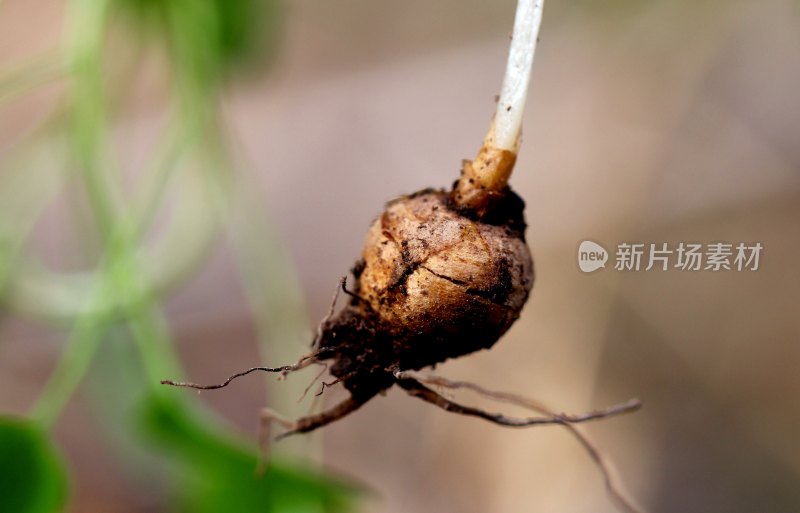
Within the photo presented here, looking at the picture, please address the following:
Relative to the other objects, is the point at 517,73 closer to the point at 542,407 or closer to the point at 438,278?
the point at 438,278

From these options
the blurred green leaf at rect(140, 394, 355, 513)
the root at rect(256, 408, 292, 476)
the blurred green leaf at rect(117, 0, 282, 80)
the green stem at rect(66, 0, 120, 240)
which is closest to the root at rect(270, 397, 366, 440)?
the root at rect(256, 408, 292, 476)

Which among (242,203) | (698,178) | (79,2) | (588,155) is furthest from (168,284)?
(698,178)

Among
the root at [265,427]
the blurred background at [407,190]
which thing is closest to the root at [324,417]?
the root at [265,427]

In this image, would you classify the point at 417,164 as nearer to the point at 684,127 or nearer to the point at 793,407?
the point at 684,127

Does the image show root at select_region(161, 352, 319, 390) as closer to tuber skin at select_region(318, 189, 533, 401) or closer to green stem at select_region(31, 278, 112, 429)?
tuber skin at select_region(318, 189, 533, 401)

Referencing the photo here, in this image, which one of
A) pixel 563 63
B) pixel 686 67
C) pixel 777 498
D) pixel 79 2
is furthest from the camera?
pixel 563 63
